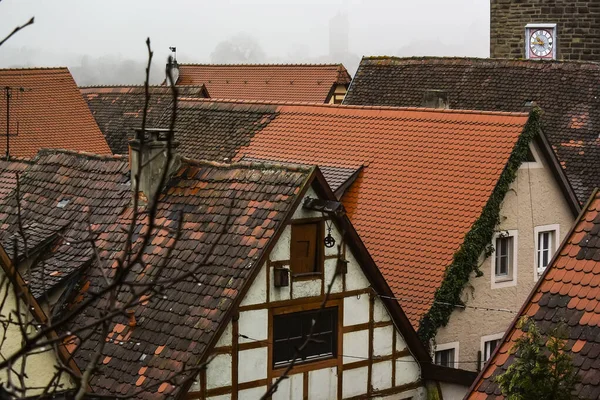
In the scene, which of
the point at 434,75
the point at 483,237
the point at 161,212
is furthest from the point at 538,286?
the point at 434,75

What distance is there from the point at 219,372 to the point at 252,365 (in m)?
0.48

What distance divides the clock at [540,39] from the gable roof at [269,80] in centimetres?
1329

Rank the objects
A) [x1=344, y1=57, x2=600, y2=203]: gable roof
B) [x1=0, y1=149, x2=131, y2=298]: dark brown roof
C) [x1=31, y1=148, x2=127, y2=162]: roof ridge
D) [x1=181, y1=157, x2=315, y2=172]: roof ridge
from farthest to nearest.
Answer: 1. [x1=344, y1=57, x2=600, y2=203]: gable roof
2. [x1=31, y1=148, x2=127, y2=162]: roof ridge
3. [x1=0, y1=149, x2=131, y2=298]: dark brown roof
4. [x1=181, y1=157, x2=315, y2=172]: roof ridge

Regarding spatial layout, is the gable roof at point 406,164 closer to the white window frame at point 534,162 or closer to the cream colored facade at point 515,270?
the white window frame at point 534,162

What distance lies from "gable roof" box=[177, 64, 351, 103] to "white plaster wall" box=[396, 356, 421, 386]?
104 ft

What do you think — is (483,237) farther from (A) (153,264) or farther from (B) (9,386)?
(B) (9,386)

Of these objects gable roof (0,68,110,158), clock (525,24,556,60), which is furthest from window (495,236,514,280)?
clock (525,24,556,60)

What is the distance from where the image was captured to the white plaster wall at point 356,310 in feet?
46.2

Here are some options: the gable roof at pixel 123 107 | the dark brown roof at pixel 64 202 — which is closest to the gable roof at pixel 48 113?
the gable roof at pixel 123 107

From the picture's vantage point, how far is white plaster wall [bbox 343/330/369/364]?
14109mm

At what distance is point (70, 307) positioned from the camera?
1357 cm

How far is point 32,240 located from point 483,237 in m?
6.44

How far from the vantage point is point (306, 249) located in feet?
44.7

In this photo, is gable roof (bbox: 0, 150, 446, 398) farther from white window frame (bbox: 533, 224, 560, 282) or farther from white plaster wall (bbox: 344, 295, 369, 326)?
white window frame (bbox: 533, 224, 560, 282)
